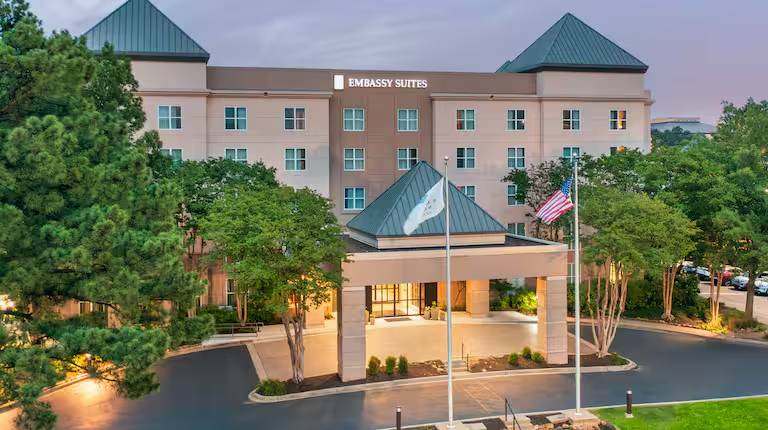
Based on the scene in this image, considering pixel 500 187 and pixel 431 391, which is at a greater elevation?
pixel 500 187

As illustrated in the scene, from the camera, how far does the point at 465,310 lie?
137ft

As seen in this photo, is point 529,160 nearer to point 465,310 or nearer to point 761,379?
point 465,310

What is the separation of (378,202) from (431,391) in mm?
12144

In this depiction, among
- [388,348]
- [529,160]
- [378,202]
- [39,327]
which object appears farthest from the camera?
[529,160]

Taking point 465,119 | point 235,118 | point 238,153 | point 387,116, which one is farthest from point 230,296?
point 465,119

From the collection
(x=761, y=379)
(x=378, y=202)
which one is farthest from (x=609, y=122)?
(x=761, y=379)

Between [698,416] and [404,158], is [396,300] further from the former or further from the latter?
[698,416]

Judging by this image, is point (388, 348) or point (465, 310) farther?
point (465, 310)

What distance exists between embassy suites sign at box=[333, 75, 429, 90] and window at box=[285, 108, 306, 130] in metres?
3.02

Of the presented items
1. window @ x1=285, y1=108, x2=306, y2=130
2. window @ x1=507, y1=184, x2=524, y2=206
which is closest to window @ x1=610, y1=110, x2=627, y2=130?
window @ x1=507, y1=184, x2=524, y2=206

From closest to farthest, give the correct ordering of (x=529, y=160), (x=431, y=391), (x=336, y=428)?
(x=336, y=428) → (x=431, y=391) → (x=529, y=160)

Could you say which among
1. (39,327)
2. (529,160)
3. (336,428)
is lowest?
(336,428)

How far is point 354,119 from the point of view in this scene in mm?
46344

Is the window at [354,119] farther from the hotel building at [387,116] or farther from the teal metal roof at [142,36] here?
the teal metal roof at [142,36]
